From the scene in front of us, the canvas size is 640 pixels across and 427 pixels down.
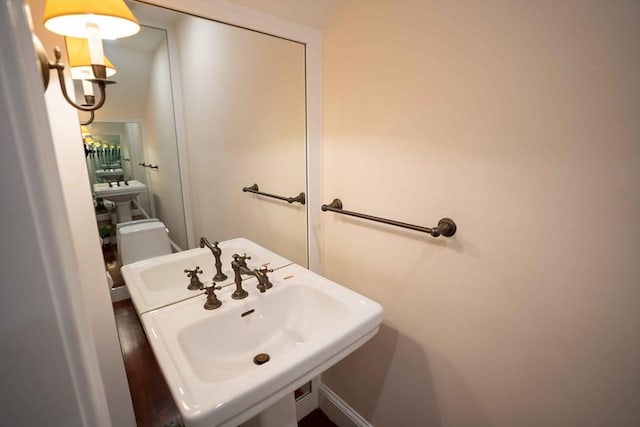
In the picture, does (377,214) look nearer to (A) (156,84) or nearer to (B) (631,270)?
(B) (631,270)

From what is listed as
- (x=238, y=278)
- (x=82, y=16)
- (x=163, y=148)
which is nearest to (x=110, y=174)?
(x=163, y=148)

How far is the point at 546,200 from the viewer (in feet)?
2.40

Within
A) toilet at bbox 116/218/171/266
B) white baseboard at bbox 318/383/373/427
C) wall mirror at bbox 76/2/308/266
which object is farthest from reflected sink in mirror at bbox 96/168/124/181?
white baseboard at bbox 318/383/373/427

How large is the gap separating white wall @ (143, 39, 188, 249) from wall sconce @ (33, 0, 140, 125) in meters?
0.20

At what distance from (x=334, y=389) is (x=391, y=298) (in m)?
0.72

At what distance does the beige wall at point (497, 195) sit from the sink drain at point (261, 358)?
0.49 meters

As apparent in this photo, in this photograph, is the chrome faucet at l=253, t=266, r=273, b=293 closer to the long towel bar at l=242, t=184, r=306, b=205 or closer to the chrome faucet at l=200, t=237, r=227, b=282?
the chrome faucet at l=200, t=237, r=227, b=282

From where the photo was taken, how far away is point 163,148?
1015mm

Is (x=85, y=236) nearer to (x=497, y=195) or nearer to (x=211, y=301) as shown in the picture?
(x=211, y=301)

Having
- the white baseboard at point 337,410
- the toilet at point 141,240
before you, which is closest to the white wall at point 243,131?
the toilet at point 141,240

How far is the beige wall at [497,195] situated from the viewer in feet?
2.13

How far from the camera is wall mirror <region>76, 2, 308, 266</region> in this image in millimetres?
913

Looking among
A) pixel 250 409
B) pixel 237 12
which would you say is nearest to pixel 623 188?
pixel 250 409

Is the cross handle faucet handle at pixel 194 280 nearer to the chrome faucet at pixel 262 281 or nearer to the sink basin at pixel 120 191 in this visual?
the chrome faucet at pixel 262 281
